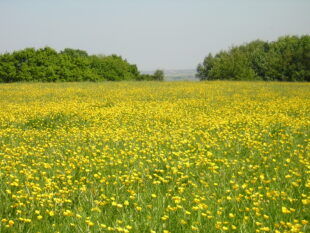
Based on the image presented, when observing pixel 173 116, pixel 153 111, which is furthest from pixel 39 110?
pixel 173 116

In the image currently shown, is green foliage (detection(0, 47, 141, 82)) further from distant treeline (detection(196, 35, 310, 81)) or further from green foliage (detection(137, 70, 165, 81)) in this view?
green foliage (detection(137, 70, 165, 81))

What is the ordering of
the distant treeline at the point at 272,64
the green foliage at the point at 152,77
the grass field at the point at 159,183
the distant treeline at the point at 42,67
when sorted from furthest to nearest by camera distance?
the green foliage at the point at 152,77 → the distant treeline at the point at 272,64 → the distant treeline at the point at 42,67 → the grass field at the point at 159,183

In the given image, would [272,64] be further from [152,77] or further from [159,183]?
[159,183]

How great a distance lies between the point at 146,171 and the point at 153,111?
639 cm

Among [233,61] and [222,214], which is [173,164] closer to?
[222,214]

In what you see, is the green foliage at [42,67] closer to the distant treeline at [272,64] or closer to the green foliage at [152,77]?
the distant treeline at [272,64]

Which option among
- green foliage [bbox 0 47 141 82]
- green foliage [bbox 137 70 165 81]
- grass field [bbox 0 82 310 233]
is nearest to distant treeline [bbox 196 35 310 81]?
green foliage [bbox 0 47 141 82]

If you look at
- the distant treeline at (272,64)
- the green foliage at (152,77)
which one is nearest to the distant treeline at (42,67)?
the distant treeline at (272,64)

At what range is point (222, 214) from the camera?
371cm

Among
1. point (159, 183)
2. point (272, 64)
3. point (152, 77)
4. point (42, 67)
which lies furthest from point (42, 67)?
point (159, 183)

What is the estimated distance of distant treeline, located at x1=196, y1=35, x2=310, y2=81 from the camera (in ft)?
146

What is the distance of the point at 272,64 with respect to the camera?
51.8 meters

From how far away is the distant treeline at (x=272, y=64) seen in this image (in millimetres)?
44487

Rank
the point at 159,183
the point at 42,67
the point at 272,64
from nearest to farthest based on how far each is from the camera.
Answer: the point at 159,183
the point at 42,67
the point at 272,64
